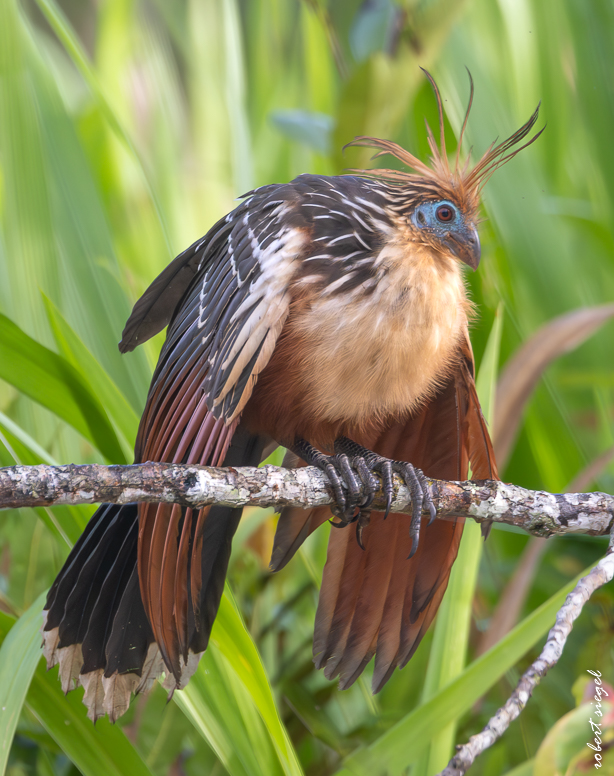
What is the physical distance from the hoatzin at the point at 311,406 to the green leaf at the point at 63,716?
0.03 metres

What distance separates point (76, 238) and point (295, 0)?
6.54 feet

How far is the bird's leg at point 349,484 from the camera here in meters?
0.89

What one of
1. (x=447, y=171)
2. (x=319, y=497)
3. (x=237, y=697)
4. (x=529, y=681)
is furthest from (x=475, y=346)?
(x=529, y=681)

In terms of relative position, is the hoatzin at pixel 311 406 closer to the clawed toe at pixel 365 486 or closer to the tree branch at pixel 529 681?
the clawed toe at pixel 365 486

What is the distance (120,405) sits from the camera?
107 centimetres

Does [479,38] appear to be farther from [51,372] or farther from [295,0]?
[51,372]

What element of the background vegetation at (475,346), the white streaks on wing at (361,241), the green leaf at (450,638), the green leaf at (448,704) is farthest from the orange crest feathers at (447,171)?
the green leaf at (448,704)

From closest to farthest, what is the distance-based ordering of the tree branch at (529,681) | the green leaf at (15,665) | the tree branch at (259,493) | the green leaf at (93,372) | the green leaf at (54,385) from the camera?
the tree branch at (529,681) < the tree branch at (259,493) < the green leaf at (15,665) < the green leaf at (54,385) < the green leaf at (93,372)

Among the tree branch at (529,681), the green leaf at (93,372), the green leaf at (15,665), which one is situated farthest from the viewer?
the green leaf at (93,372)

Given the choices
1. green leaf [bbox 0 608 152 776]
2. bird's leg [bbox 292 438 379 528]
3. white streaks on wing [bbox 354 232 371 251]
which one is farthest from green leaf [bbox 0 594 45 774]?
white streaks on wing [bbox 354 232 371 251]

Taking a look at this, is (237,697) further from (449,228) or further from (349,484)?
(449,228)

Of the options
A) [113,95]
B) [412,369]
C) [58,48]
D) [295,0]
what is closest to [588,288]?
[412,369]

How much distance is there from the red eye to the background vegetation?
31cm

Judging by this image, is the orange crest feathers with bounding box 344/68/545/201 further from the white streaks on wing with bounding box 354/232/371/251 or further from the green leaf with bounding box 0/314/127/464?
the green leaf with bounding box 0/314/127/464
